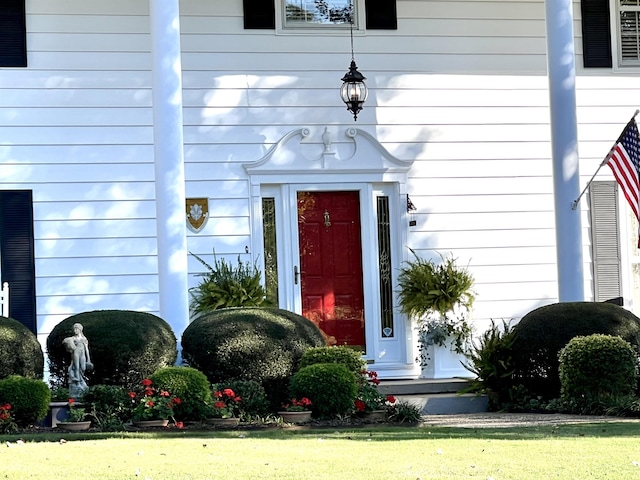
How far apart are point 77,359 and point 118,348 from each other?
0.47 meters

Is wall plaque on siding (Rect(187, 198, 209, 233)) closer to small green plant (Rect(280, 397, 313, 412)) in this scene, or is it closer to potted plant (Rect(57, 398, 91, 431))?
small green plant (Rect(280, 397, 313, 412))

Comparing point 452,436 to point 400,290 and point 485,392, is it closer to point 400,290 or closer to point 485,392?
point 485,392

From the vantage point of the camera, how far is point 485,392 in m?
12.9

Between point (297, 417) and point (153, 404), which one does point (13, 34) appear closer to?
point (153, 404)

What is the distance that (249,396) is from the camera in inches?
446

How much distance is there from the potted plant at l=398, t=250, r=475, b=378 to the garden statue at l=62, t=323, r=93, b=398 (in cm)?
470

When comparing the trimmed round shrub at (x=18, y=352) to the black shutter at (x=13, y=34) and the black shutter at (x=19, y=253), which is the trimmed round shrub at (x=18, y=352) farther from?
the black shutter at (x=13, y=34)

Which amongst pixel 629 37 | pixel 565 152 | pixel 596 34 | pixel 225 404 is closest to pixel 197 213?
pixel 225 404

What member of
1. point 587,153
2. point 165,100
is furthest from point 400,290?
point 165,100

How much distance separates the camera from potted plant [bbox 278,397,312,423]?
1102 cm

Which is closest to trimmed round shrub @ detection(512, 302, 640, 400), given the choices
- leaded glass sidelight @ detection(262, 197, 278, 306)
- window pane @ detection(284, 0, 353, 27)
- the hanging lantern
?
leaded glass sidelight @ detection(262, 197, 278, 306)

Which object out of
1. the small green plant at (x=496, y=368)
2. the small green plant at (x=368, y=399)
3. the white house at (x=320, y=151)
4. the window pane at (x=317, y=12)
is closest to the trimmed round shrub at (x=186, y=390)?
the small green plant at (x=368, y=399)

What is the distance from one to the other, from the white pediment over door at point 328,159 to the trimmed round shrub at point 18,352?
4.34m

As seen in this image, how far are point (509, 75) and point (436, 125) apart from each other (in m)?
1.24
